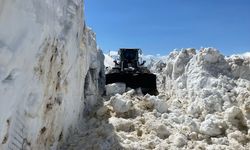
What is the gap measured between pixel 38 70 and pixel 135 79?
32.0 ft

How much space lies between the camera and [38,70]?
6969mm

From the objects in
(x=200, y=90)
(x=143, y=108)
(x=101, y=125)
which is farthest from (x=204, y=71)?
(x=101, y=125)

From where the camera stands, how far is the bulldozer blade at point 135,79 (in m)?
16.4

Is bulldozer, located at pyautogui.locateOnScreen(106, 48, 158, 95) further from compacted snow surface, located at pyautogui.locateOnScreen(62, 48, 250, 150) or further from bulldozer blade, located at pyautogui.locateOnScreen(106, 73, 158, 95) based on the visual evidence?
compacted snow surface, located at pyautogui.locateOnScreen(62, 48, 250, 150)

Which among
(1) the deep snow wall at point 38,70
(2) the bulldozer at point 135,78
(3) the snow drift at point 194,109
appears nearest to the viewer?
(1) the deep snow wall at point 38,70

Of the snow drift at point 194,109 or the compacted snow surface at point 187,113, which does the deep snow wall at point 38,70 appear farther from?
the snow drift at point 194,109

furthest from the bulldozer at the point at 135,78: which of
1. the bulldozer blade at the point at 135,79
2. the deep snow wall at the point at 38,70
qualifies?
the deep snow wall at the point at 38,70

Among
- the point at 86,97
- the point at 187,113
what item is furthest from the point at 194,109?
the point at 86,97

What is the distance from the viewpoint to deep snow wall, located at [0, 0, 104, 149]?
235 inches

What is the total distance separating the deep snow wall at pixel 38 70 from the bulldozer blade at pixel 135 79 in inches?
253

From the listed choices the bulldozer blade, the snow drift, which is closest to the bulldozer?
the bulldozer blade

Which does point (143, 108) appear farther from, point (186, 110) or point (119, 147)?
point (119, 147)

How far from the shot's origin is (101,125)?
10516 mm

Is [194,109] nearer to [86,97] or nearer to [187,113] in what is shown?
[187,113]
